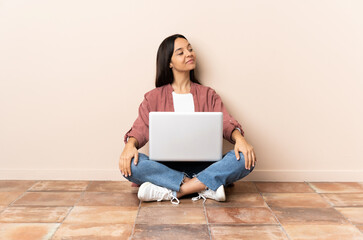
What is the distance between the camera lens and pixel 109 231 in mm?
1888

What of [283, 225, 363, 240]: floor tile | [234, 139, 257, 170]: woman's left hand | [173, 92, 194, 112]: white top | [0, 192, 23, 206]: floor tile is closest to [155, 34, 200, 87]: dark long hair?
[173, 92, 194, 112]: white top

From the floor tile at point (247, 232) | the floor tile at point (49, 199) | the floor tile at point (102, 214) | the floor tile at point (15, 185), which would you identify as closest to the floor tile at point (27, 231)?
the floor tile at point (102, 214)

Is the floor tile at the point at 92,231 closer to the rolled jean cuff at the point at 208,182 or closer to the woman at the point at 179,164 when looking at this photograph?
the woman at the point at 179,164

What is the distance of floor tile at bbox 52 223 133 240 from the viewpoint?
181 cm

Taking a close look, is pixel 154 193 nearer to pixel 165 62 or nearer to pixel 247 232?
pixel 247 232

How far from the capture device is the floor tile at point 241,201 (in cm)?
228

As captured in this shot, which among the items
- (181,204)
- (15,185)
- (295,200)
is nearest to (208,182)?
(181,204)

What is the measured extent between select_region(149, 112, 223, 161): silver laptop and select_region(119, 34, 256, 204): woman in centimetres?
15

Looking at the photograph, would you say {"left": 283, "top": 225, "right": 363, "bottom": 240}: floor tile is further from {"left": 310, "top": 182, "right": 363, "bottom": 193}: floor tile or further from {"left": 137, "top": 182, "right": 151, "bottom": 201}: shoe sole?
{"left": 137, "top": 182, "right": 151, "bottom": 201}: shoe sole

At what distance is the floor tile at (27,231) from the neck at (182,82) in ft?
3.80

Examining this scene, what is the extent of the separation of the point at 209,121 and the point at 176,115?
180mm

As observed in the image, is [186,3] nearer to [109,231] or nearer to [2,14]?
[2,14]

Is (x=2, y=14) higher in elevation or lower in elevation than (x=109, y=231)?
higher

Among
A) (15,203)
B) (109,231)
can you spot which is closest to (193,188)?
(109,231)
